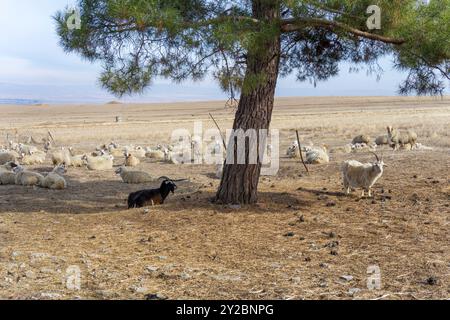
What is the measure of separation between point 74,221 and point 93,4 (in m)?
3.23

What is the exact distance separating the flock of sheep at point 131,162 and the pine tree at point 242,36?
6.24ft

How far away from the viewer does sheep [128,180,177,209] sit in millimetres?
9641

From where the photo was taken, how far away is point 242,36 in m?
6.91

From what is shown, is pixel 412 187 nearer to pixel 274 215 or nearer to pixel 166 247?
pixel 274 215

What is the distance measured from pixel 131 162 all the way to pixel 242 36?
9.99 m

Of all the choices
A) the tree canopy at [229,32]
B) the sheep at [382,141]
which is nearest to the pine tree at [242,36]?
the tree canopy at [229,32]

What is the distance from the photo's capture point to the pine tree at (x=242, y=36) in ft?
23.1

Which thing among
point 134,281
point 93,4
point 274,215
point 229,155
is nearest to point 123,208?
point 229,155

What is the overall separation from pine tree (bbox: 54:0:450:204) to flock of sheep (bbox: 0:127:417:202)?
190cm

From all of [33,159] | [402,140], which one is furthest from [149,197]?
[402,140]

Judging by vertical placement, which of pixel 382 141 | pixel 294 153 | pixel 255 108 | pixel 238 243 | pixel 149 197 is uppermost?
pixel 255 108

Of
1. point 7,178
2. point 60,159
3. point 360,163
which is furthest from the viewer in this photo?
point 60,159

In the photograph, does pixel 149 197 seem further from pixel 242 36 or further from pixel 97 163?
pixel 97 163

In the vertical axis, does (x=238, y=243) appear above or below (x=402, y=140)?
below
